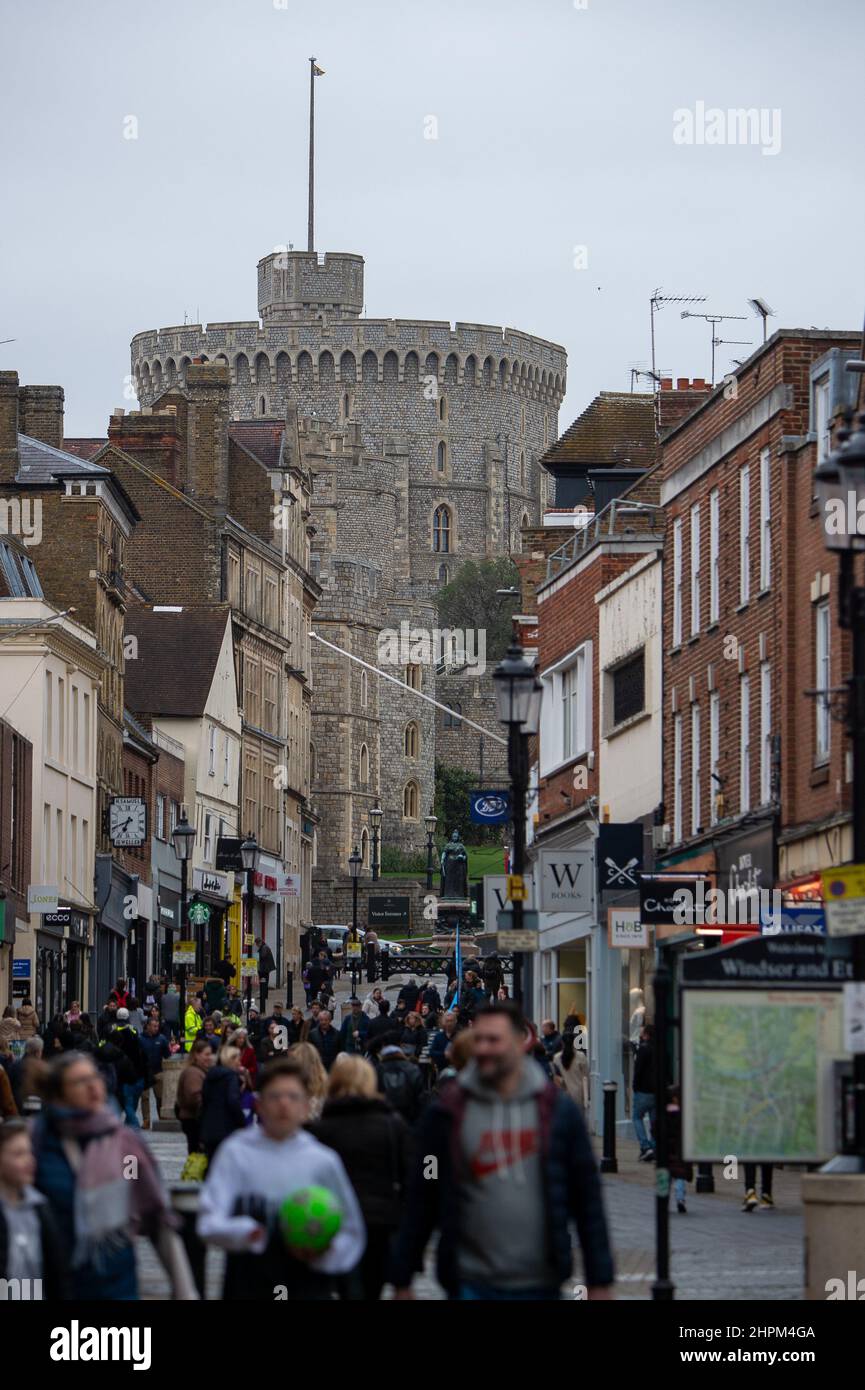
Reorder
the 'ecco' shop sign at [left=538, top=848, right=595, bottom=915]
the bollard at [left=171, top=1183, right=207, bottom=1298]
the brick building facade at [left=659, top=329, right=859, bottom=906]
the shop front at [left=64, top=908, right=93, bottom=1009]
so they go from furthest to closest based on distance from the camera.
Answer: the shop front at [left=64, top=908, right=93, bottom=1009], the 'ecco' shop sign at [left=538, top=848, right=595, bottom=915], the brick building facade at [left=659, top=329, right=859, bottom=906], the bollard at [left=171, top=1183, right=207, bottom=1298]

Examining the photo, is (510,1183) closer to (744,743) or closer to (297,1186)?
(297,1186)

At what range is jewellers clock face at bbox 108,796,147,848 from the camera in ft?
206

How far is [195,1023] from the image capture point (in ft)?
134

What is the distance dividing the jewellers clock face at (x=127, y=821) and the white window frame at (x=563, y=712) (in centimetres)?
1436

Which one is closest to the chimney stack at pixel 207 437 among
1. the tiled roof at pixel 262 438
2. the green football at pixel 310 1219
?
the tiled roof at pixel 262 438

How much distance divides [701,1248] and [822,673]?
11.9 metres

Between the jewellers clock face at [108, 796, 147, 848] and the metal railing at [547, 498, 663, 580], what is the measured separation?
1671 centimetres

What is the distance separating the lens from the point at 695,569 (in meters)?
38.0

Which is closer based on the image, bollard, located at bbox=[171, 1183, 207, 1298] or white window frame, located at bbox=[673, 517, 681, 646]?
bollard, located at bbox=[171, 1183, 207, 1298]

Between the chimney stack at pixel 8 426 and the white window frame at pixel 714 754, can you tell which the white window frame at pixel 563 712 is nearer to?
the white window frame at pixel 714 754

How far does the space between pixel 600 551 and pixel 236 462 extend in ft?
151

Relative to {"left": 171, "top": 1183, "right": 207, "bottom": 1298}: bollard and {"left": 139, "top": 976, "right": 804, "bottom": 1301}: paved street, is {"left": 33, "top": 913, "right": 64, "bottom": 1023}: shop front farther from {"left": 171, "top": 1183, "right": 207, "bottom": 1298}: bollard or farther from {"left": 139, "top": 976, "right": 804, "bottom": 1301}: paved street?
{"left": 171, "top": 1183, "right": 207, "bottom": 1298}: bollard

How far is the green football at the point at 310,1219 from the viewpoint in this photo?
10648 mm

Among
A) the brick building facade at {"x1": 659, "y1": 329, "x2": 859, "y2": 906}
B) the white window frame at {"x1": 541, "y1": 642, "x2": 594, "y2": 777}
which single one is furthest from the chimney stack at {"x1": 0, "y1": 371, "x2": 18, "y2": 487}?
the brick building facade at {"x1": 659, "y1": 329, "x2": 859, "y2": 906}
